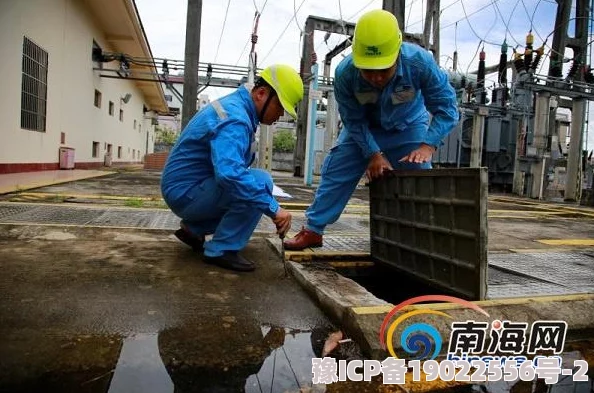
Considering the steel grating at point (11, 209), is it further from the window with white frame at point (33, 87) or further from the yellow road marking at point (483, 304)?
the window with white frame at point (33, 87)

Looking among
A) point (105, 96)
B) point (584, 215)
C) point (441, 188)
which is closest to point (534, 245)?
point (441, 188)

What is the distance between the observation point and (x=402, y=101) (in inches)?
108

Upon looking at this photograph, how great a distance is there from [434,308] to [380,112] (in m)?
1.43

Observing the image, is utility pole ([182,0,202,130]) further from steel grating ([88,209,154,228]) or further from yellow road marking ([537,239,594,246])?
yellow road marking ([537,239,594,246])

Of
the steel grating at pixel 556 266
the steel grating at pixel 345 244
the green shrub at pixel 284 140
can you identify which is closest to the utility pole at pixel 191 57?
the steel grating at pixel 345 244

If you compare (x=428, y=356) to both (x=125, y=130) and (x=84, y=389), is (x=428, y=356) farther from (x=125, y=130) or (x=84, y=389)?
(x=125, y=130)

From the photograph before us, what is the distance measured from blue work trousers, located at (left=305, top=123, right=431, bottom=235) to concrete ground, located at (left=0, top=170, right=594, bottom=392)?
0.43 m

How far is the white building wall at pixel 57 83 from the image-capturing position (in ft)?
24.4

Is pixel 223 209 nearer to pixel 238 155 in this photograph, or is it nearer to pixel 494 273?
pixel 238 155

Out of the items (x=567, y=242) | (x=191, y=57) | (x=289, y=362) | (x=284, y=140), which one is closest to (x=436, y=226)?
(x=289, y=362)

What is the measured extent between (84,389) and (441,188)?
1770 mm

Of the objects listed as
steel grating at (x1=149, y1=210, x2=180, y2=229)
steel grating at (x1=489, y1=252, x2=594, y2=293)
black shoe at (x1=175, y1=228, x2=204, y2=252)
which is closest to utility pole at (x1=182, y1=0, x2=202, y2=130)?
steel grating at (x1=149, y1=210, x2=180, y2=229)

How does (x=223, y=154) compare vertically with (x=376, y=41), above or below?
below

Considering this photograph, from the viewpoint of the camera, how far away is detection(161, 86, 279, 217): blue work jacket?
7.68 ft
